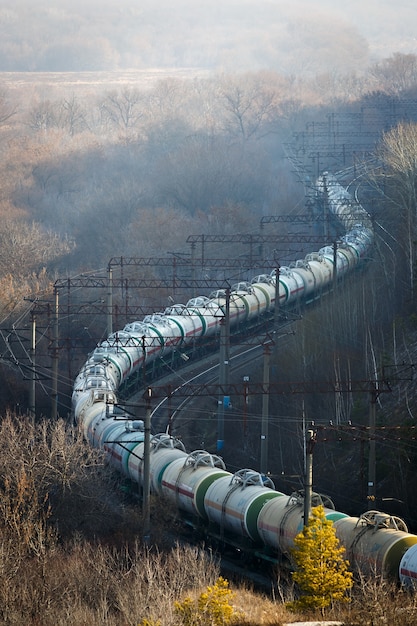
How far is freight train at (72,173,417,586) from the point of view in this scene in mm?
19922

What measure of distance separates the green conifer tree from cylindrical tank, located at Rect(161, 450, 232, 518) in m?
6.39

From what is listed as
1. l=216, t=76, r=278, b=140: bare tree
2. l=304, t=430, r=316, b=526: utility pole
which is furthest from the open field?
l=304, t=430, r=316, b=526: utility pole

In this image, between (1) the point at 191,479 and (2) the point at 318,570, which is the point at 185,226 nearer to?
(1) the point at 191,479

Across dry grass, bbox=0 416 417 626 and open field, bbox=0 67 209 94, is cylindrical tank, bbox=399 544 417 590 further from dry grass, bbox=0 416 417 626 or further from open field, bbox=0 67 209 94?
open field, bbox=0 67 209 94

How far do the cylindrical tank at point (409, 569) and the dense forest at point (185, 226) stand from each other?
181 inches

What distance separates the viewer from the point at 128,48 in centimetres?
18750

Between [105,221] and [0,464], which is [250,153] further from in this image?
[0,464]

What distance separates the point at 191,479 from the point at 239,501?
72.2 inches

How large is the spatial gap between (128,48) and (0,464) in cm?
16920

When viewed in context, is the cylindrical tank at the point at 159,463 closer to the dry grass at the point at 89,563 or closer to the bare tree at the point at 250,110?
the dry grass at the point at 89,563

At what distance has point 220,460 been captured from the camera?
2547cm

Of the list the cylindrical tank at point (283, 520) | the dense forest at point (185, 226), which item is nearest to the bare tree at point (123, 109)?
the dense forest at point (185, 226)

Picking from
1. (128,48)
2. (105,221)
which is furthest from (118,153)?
(128,48)

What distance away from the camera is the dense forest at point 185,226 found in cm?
2575
